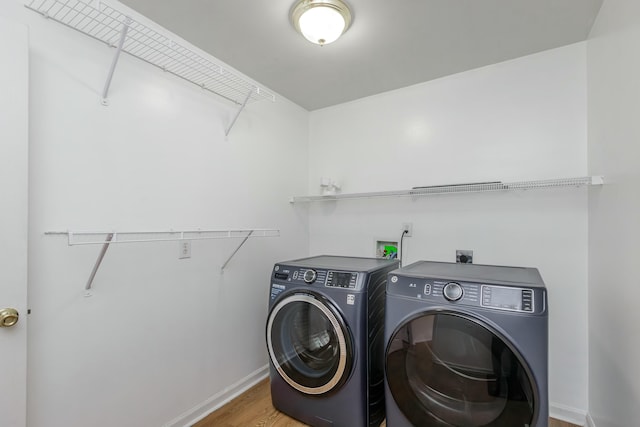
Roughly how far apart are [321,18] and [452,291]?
1451 millimetres

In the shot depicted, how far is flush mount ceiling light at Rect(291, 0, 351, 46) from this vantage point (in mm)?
1480

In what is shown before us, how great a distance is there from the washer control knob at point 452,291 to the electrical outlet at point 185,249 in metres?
1.46

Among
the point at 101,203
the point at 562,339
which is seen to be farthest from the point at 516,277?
the point at 101,203

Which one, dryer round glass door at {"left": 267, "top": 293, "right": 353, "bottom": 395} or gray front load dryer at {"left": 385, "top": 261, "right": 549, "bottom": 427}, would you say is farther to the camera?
dryer round glass door at {"left": 267, "top": 293, "right": 353, "bottom": 395}

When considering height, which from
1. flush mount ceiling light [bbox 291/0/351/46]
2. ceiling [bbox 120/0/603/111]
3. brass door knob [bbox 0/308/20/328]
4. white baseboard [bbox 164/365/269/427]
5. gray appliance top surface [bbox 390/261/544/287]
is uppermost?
ceiling [bbox 120/0/603/111]

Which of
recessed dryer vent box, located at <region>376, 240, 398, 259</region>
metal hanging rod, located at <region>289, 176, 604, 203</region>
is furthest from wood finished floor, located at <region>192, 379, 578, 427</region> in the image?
metal hanging rod, located at <region>289, 176, 604, 203</region>

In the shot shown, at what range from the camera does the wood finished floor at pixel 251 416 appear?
1.84 m

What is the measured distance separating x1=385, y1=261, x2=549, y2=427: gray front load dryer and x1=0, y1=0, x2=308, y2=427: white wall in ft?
3.87

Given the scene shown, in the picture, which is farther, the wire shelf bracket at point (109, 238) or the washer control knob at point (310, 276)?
the washer control knob at point (310, 276)

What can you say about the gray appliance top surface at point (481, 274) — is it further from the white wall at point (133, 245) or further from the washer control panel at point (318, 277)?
the white wall at point (133, 245)

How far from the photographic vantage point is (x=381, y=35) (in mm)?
1782

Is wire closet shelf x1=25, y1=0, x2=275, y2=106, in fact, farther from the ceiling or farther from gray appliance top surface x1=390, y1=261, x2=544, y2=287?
gray appliance top surface x1=390, y1=261, x2=544, y2=287

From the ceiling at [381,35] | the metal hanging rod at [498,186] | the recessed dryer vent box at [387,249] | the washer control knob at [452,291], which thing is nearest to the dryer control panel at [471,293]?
the washer control knob at [452,291]

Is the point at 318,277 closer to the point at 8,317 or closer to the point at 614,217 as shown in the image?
the point at 8,317
